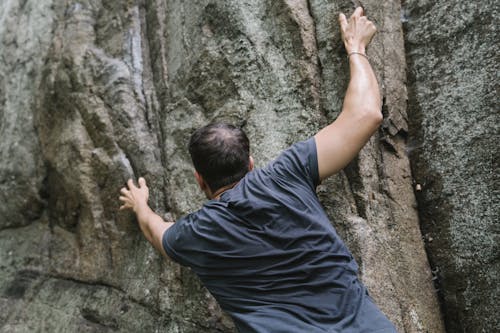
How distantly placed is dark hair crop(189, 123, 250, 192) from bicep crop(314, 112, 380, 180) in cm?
47

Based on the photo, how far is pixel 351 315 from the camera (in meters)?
2.66

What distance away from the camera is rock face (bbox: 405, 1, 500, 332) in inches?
137

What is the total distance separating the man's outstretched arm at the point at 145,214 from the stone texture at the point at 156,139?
23cm

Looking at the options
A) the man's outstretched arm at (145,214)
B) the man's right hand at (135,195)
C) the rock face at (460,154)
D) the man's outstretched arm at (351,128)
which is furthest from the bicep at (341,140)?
the man's right hand at (135,195)

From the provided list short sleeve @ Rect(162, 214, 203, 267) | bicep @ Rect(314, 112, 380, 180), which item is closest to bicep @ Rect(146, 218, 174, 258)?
short sleeve @ Rect(162, 214, 203, 267)

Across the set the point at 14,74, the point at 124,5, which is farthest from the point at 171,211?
the point at 14,74

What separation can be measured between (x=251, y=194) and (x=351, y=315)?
2.84 ft

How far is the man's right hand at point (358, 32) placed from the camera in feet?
11.9

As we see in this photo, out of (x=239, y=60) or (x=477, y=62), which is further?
(x=239, y=60)

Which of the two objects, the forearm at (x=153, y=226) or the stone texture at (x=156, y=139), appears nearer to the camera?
the forearm at (x=153, y=226)

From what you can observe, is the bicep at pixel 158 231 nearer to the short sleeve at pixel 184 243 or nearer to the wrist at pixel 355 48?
the short sleeve at pixel 184 243

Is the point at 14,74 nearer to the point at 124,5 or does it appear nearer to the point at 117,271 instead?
the point at 124,5

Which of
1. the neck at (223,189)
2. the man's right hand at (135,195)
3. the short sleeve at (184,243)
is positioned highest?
the neck at (223,189)

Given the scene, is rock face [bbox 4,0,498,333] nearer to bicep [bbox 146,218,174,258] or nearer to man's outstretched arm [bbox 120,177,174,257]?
man's outstretched arm [bbox 120,177,174,257]
